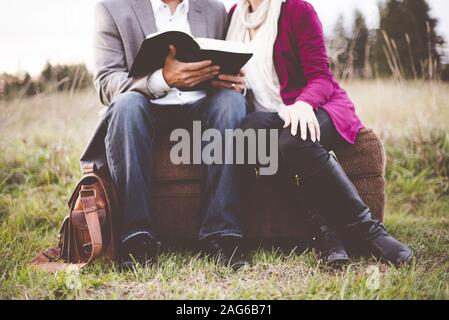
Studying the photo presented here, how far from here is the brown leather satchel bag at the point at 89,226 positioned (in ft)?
5.81

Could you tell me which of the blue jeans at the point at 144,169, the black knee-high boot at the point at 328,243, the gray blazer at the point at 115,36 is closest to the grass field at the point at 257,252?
the black knee-high boot at the point at 328,243

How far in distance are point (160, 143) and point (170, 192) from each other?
218mm

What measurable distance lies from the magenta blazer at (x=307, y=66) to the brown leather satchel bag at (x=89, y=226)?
2.81 ft

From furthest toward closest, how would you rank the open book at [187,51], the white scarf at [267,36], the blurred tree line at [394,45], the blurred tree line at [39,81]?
the blurred tree line at [394,45] < the blurred tree line at [39,81] < the white scarf at [267,36] < the open book at [187,51]

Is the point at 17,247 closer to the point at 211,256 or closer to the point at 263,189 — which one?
the point at 211,256

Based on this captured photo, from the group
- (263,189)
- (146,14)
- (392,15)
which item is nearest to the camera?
(263,189)

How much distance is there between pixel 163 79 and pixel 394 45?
203 centimetres

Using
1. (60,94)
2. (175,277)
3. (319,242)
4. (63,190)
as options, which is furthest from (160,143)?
(60,94)

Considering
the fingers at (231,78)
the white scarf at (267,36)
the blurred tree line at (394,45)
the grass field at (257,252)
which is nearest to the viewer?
the grass field at (257,252)

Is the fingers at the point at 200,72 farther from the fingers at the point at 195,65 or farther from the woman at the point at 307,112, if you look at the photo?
the woman at the point at 307,112

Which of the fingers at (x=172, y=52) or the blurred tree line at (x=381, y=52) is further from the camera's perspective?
the blurred tree line at (x=381, y=52)

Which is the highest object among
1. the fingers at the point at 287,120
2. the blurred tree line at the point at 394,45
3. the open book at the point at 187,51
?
the blurred tree line at the point at 394,45

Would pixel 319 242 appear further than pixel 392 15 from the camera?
No

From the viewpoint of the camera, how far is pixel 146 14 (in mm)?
2088
